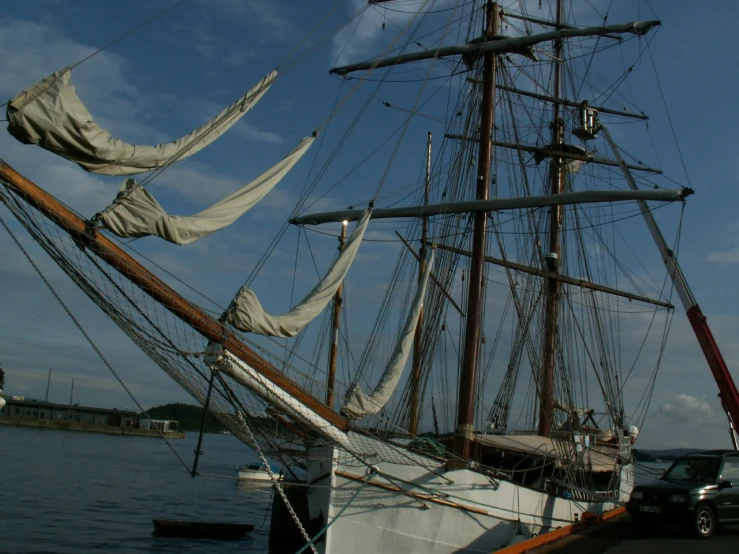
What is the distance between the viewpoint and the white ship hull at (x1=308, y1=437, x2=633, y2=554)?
1580 cm

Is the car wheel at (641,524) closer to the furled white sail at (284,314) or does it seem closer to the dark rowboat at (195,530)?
the furled white sail at (284,314)

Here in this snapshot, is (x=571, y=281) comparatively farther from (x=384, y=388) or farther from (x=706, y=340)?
(x=384, y=388)

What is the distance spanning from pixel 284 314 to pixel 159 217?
3.35 m

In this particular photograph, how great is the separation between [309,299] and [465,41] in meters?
15.1

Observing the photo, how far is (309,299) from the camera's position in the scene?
1480 centimetres

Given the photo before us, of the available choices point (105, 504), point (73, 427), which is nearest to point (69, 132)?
point (105, 504)

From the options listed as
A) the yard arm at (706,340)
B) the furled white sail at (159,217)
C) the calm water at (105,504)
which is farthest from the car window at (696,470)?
the furled white sail at (159,217)

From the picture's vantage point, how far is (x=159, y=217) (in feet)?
38.9

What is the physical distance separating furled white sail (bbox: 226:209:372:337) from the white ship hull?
3.37 m

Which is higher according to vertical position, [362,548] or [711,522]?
[711,522]

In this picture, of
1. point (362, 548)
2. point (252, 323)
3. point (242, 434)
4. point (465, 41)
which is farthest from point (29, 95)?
point (465, 41)

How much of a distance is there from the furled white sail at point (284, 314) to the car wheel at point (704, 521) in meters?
9.34

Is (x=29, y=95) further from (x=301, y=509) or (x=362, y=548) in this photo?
(x=301, y=509)

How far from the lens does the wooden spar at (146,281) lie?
11336 millimetres
